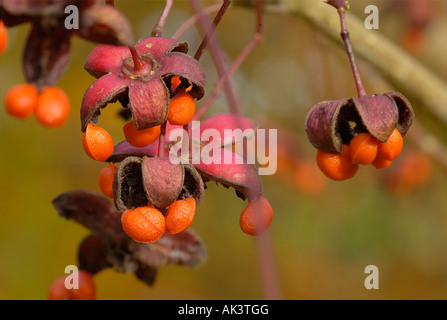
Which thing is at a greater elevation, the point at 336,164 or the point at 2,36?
the point at 2,36

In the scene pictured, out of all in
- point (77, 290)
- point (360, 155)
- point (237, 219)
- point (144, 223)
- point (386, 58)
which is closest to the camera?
point (144, 223)

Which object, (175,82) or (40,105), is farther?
(40,105)

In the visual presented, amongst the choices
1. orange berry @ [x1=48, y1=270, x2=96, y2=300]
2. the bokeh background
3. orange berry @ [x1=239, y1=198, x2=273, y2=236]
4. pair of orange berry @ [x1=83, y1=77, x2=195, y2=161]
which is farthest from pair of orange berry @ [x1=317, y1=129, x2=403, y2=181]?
the bokeh background

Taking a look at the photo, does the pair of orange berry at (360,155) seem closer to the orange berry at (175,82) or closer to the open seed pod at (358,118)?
the open seed pod at (358,118)

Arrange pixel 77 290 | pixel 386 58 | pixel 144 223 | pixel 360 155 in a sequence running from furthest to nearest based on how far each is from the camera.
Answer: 1. pixel 386 58
2. pixel 77 290
3. pixel 360 155
4. pixel 144 223

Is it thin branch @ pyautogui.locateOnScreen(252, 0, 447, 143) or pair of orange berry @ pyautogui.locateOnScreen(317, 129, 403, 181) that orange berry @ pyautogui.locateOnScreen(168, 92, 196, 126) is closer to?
pair of orange berry @ pyautogui.locateOnScreen(317, 129, 403, 181)

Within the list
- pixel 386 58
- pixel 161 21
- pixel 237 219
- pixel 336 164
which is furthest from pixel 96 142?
pixel 237 219

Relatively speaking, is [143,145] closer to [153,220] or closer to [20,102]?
[153,220]
